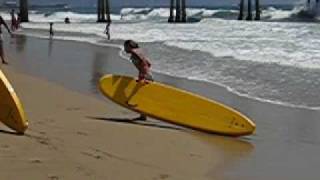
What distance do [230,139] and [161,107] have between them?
1267 millimetres

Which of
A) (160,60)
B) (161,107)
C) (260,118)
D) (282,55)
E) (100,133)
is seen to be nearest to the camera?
(100,133)

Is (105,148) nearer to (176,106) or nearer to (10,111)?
(10,111)

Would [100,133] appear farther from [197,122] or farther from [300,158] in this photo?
[300,158]

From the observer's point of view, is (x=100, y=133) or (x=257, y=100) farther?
(x=257, y=100)

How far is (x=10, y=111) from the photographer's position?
776cm

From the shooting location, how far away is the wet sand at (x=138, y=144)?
6484 millimetres

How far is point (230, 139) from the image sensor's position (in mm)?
8898

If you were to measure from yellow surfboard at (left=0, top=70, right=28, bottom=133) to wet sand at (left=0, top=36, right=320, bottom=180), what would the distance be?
117 mm

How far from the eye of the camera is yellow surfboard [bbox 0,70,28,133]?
7699mm

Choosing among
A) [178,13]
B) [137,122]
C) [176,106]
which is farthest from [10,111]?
[178,13]

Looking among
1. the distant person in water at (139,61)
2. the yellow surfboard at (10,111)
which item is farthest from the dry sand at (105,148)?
the distant person in water at (139,61)

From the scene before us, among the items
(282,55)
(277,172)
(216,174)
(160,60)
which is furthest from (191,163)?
(282,55)

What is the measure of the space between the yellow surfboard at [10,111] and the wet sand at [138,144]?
0.38ft

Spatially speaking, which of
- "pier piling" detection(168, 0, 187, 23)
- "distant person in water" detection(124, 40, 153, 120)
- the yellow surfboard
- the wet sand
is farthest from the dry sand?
"pier piling" detection(168, 0, 187, 23)
